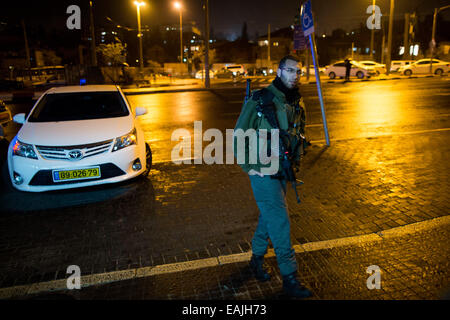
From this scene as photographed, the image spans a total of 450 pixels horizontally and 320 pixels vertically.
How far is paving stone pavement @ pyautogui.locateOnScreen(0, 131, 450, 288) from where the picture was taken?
3.69 metres

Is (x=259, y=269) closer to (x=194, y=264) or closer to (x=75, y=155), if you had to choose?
(x=194, y=264)

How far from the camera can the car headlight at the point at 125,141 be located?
5.27 meters

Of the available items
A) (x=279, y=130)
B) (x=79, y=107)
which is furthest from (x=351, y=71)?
(x=279, y=130)

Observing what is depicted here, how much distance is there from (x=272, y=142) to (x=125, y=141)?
3.13 m

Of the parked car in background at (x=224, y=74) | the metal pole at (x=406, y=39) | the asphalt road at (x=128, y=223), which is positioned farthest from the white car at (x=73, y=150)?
the metal pole at (x=406, y=39)

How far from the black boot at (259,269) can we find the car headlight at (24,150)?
346cm

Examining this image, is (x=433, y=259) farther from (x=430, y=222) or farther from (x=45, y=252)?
(x=45, y=252)

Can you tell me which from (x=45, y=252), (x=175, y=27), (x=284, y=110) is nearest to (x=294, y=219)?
(x=284, y=110)

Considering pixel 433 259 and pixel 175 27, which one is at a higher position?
pixel 175 27

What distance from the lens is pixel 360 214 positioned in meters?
4.56

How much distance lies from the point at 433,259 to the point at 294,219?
1.53m

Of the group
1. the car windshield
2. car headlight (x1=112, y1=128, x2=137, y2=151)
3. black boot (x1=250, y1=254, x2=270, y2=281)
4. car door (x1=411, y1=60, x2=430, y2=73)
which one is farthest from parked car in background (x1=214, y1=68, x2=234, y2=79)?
black boot (x1=250, y1=254, x2=270, y2=281)

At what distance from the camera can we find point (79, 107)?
20.3 feet

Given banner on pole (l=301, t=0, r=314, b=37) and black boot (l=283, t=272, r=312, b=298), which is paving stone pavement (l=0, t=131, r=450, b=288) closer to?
black boot (l=283, t=272, r=312, b=298)
